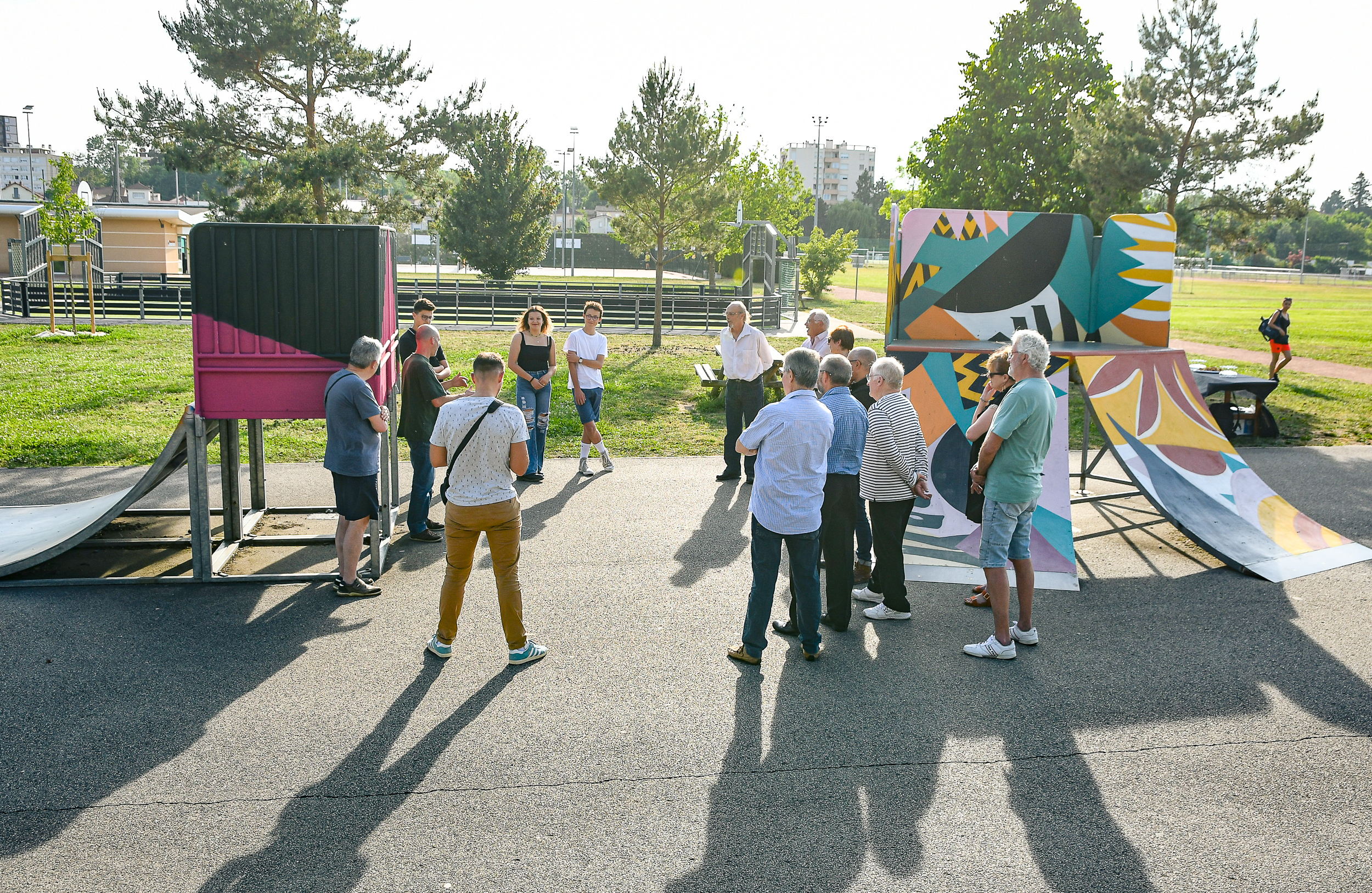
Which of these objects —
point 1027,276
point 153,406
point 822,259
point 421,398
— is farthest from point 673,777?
point 822,259

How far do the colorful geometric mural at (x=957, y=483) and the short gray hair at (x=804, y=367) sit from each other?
2.55 metres

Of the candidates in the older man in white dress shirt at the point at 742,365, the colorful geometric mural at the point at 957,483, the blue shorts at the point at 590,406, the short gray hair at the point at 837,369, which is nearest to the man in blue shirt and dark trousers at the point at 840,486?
the short gray hair at the point at 837,369

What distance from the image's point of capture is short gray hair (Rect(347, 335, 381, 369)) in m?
6.29

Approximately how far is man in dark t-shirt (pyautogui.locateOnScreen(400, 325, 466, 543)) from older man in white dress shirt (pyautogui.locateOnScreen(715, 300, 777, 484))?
9.88 ft

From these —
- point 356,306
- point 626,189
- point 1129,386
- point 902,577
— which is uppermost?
point 626,189

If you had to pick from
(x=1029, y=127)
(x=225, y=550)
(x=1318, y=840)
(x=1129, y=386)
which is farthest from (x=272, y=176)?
(x=1318, y=840)

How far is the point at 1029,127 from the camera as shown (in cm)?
2327

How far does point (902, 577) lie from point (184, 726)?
4265 mm

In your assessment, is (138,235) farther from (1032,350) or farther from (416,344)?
(1032,350)

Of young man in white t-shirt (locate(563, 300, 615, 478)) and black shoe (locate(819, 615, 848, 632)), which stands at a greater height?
young man in white t-shirt (locate(563, 300, 615, 478))

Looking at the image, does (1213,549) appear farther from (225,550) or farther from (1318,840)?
(225,550)

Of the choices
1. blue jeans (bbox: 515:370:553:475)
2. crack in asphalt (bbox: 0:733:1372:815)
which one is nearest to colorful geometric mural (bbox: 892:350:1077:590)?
crack in asphalt (bbox: 0:733:1372:815)

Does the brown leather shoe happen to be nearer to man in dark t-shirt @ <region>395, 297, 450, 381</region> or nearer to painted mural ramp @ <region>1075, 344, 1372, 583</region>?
man in dark t-shirt @ <region>395, 297, 450, 381</region>

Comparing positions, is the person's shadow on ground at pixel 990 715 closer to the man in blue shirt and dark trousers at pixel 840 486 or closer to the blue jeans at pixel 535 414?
the man in blue shirt and dark trousers at pixel 840 486
